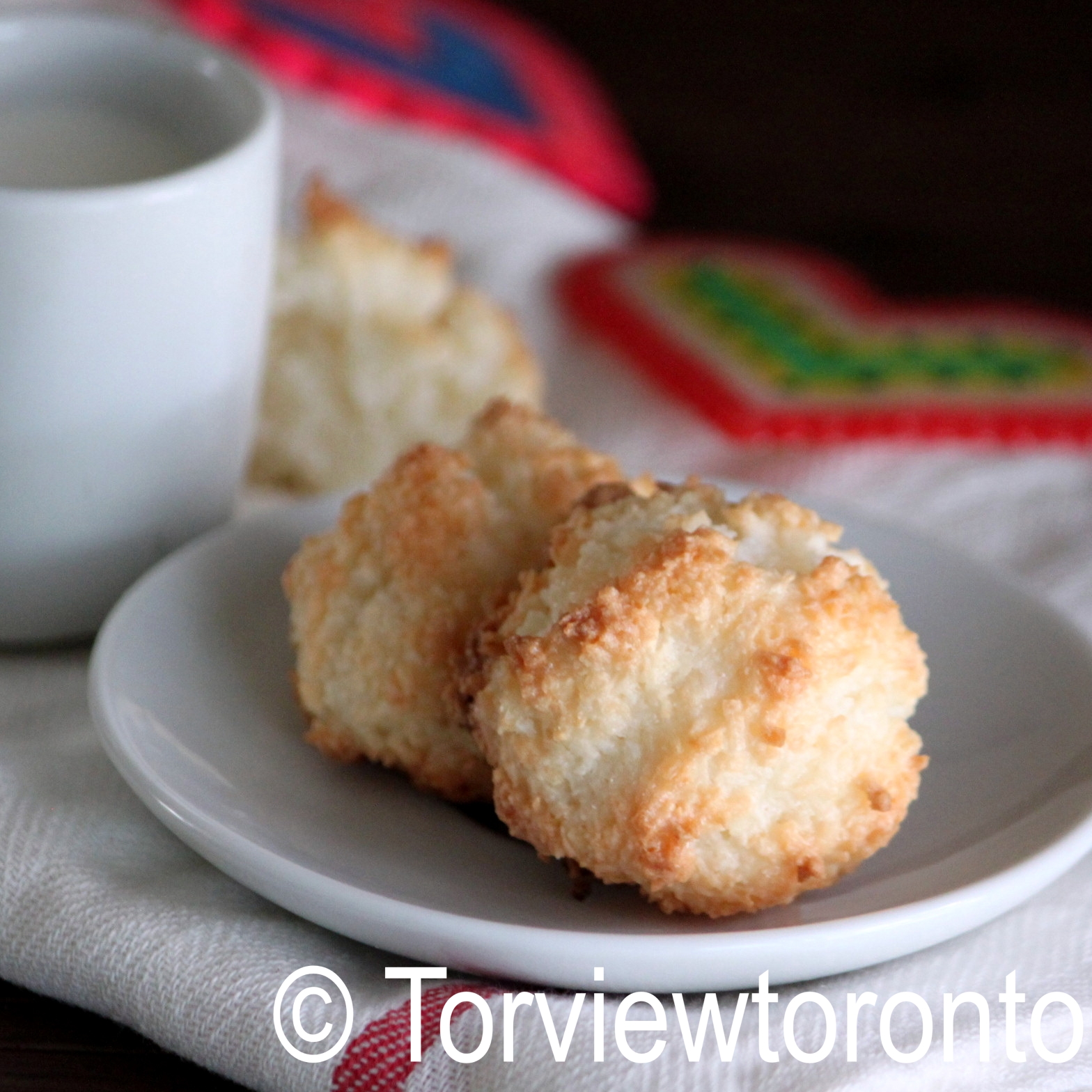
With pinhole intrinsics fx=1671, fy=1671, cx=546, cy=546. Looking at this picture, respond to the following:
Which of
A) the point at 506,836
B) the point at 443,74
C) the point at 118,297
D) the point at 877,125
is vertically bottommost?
the point at 877,125

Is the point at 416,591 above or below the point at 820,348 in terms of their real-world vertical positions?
above

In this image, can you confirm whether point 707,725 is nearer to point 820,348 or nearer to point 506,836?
point 506,836

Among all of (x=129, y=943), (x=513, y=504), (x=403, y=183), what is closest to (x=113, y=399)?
(x=513, y=504)

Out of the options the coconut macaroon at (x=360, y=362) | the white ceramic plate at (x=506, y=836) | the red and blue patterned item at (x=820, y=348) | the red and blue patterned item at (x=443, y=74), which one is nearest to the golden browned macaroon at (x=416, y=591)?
the white ceramic plate at (x=506, y=836)

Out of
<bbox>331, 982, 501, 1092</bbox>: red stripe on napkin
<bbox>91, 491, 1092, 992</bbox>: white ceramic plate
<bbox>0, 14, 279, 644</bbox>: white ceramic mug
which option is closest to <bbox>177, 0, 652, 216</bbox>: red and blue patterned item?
<bbox>0, 14, 279, 644</bbox>: white ceramic mug

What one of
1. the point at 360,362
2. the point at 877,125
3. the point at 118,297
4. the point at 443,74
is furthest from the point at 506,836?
the point at 877,125

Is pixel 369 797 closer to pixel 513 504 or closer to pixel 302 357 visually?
pixel 513 504
